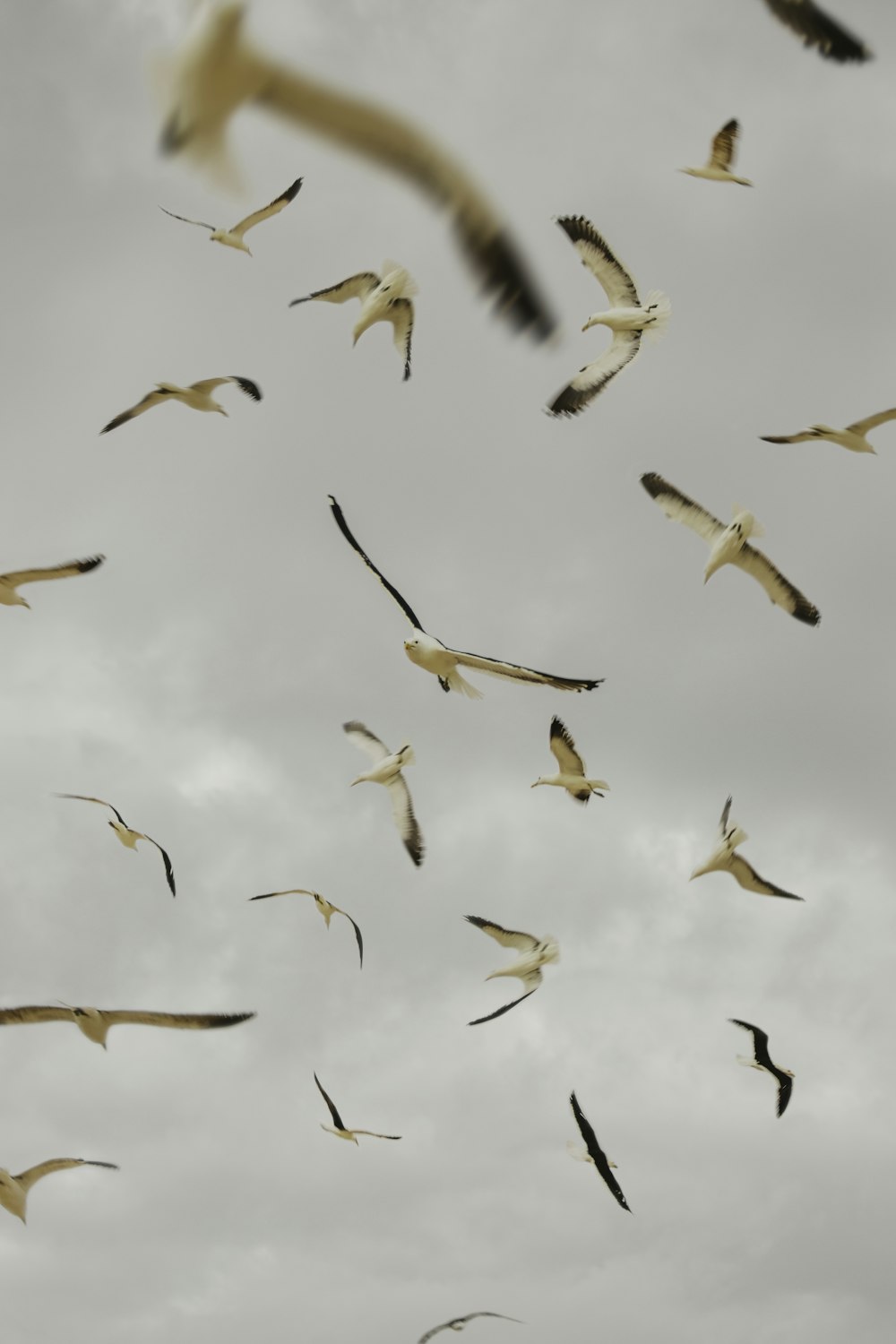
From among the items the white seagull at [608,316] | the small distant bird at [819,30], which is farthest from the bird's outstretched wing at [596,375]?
the small distant bird at [819,30]

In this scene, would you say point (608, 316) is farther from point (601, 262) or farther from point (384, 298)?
point (384, 298)

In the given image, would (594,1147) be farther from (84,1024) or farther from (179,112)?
(179,112)

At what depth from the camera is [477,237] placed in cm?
572

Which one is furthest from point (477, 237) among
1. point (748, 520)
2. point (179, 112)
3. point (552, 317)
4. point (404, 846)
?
point (404, 846)

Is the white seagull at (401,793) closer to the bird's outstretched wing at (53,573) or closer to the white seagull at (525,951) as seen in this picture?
the white seagull at (525,951)

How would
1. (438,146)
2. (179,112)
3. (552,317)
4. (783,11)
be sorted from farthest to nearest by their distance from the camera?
(783,11), (179,112), (438,146), (552,317)

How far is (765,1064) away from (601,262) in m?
18.3

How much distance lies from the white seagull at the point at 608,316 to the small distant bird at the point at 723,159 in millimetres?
3241

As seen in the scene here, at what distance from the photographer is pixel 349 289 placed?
104 ft

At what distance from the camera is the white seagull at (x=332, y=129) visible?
563cm

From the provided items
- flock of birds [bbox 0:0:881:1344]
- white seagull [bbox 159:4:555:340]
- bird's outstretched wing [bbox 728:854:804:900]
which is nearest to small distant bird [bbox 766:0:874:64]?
flock of birds [bbox 0:0:881:1344]

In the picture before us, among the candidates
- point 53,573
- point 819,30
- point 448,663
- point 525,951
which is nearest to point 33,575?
point 53,573

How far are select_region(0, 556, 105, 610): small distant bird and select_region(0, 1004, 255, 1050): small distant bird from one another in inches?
336

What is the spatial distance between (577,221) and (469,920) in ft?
55.1
